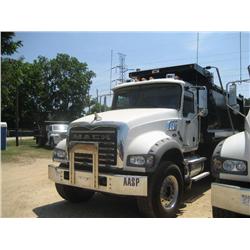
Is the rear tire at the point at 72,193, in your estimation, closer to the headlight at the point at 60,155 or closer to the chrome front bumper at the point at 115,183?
the headlight at the point at 60,155

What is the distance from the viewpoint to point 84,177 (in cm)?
559

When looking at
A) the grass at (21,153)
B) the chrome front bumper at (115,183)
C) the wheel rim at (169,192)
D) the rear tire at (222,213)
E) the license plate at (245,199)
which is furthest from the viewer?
the grass at (21,153)

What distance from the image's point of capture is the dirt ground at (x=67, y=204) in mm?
5965

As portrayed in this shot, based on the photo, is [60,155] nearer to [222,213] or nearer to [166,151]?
[166,151]

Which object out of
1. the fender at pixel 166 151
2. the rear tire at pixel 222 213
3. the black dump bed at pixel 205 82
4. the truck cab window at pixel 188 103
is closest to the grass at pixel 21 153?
the black dump bed at pixel 205 82

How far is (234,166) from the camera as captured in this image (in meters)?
4.34

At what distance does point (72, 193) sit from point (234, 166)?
11.4 ft

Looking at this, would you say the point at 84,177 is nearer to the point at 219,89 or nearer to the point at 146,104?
the point at 146,104

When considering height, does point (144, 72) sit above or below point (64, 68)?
below

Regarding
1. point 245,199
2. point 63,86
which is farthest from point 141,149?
point 63,86

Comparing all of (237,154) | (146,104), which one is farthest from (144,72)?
(237,154)

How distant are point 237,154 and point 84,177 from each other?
8.30 ft

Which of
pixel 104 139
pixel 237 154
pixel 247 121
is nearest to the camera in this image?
pixel 237 154

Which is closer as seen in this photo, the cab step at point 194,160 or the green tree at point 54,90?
the cab step at point 194,160
